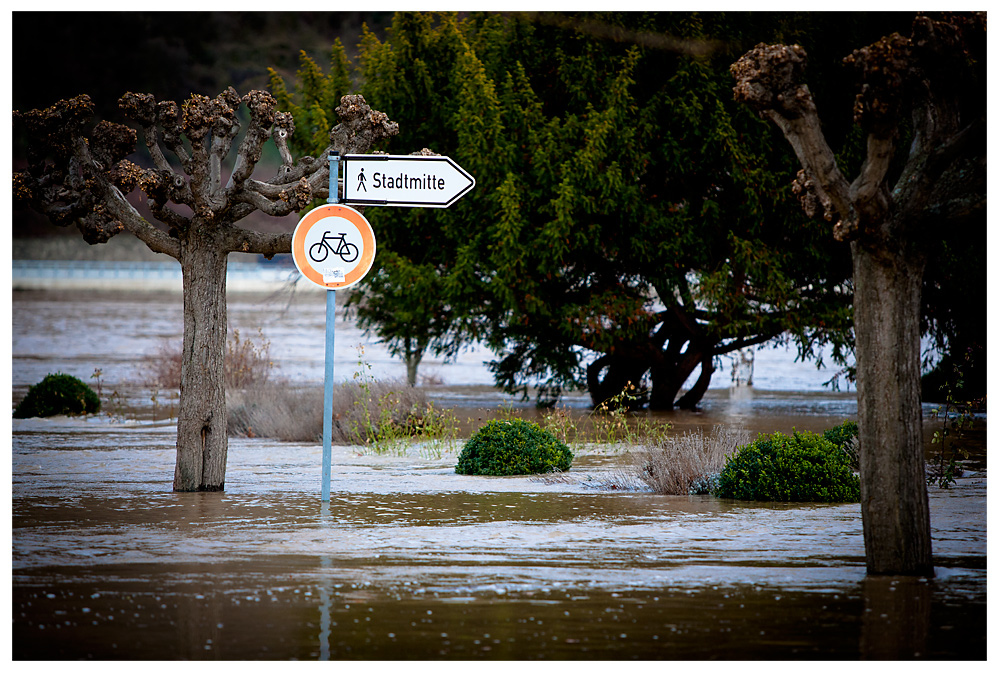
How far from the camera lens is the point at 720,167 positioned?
20422mm

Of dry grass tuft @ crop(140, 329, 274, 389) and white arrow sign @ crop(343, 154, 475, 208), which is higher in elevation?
white arrow sign @ crop(343, 154, 475, 208)

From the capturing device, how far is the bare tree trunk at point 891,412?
Result: 698 centimetres

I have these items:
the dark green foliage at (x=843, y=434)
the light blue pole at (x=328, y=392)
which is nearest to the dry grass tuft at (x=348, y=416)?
the light blue pole at (x=328, y=392)

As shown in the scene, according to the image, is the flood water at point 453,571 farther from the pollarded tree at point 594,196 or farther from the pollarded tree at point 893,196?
the pollarded tree at point 594,196

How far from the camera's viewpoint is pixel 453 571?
7.27 metres

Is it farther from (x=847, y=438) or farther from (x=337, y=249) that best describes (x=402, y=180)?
(x=847, y=438)

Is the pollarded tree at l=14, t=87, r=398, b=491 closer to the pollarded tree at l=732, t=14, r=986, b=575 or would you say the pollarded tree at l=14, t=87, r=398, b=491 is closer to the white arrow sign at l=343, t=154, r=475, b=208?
the white arrow sign at l=343, t=154, r=475, b=208

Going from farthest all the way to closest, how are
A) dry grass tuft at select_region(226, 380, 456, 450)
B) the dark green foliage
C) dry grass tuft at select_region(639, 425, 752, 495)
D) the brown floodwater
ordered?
dry grass tuft at select_region(226, 380, 456, 450) → the dark green foliage → dry grass tuft at select_region(639, 425, 752, 495) → the brown floodwater

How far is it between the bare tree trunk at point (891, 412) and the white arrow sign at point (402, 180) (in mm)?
3651

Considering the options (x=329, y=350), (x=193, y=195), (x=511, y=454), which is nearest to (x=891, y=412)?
(x=329, y=350)

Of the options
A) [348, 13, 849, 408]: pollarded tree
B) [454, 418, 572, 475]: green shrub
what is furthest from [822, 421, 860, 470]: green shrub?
[348, 13, 849, 408]: pollarded tree

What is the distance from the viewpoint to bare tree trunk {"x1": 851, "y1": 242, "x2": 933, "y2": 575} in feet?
22.9

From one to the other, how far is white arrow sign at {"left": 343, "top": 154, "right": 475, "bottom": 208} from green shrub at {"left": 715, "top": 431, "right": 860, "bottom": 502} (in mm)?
3931

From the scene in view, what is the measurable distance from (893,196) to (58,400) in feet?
54.8
